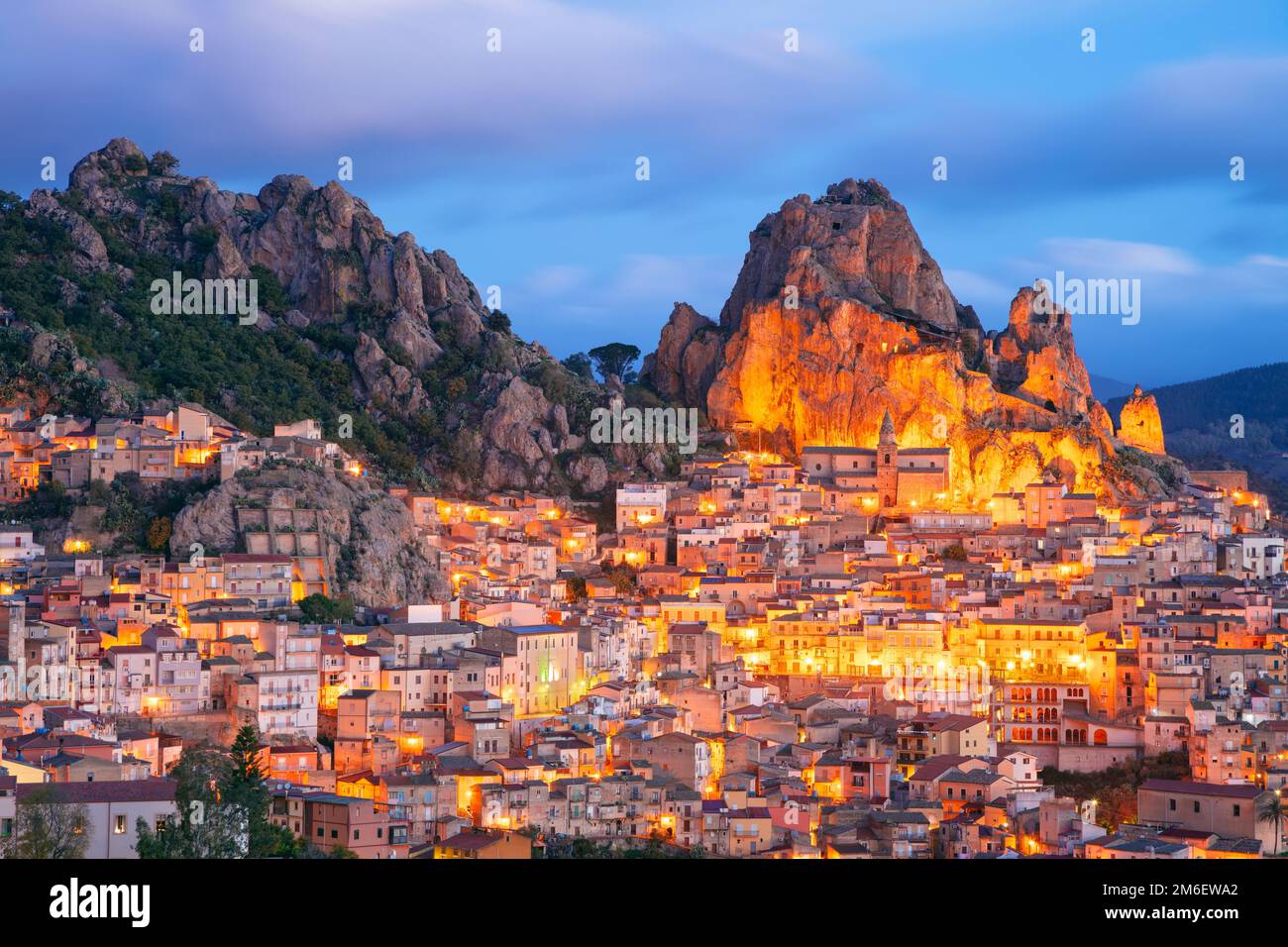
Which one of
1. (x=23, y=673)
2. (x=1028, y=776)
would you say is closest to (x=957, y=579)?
(x=1028, y=776)

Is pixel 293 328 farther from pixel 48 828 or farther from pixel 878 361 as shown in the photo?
pixel 48 828

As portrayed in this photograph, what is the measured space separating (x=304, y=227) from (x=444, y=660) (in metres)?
25.4

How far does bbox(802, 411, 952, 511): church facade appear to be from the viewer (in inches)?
1973

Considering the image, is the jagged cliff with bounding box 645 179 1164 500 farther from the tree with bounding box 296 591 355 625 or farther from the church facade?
the tree with bounding box 296 591 355 625

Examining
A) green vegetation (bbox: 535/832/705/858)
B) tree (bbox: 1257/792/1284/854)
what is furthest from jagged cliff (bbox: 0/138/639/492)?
tree (bbox: 1257/792/1284/854)

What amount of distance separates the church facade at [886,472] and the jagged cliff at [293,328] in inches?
235

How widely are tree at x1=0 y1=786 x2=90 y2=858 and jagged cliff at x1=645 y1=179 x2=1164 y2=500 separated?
36.4 meters

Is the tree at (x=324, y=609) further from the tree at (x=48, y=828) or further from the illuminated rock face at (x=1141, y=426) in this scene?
the illuminated rock face at (x=1141, y=426)

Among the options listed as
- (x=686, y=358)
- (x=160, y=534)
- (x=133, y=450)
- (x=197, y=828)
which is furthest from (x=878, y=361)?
(x=197, y=828)

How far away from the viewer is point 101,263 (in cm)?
5138

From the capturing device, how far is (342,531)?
122 ft

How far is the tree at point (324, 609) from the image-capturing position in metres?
34.4

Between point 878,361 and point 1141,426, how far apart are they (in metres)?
12.2
